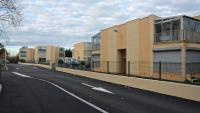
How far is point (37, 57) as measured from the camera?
143 m

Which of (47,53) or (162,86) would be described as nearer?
(162,86)

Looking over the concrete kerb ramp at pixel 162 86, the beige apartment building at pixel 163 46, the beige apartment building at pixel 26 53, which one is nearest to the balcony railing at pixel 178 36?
the beige apartment building at pixel 163 46

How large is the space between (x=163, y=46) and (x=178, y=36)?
2375 millimetres

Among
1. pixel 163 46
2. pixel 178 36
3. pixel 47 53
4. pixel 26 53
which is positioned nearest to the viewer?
pixel 178 36

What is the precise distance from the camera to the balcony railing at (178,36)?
3756cm

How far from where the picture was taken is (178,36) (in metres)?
38.0

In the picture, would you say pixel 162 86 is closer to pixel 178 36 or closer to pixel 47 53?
pixel 178 36

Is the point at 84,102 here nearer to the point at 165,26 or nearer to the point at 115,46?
the point at 165,26

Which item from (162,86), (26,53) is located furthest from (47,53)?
(162,86)

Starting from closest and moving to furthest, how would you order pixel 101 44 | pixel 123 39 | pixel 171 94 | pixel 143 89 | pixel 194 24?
1. pixel 171 94
2. pixel 143 89
3. pixel 194 24
4. pixel 123 39
5. pixel 101 44

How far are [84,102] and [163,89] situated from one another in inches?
230

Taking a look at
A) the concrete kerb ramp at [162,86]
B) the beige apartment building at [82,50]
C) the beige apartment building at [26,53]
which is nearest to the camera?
the concrete kerb ramp at [162,86]

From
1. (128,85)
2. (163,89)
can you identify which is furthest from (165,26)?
(163,89)

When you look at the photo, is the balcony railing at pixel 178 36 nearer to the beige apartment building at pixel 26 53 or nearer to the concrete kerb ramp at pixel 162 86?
the concrete kerb ramp at pixel 162 86
